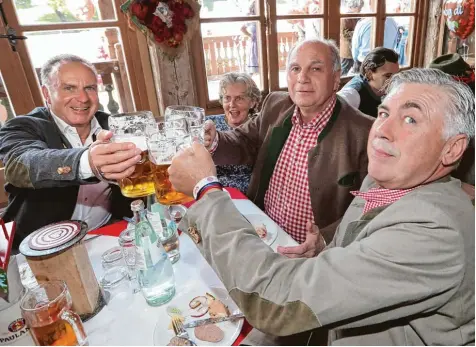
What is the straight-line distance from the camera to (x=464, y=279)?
722 millimetres

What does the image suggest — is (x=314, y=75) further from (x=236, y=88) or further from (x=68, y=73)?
(x=68, y=73)

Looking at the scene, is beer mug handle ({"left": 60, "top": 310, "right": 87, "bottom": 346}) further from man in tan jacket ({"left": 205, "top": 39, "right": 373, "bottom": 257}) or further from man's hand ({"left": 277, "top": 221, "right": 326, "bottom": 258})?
man in tan jacket ({"left": 205, "top": 39, "right": 373, "bottom": 257})

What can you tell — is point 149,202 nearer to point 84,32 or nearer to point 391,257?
point 391,257

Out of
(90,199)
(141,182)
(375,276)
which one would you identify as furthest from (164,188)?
(90,199)

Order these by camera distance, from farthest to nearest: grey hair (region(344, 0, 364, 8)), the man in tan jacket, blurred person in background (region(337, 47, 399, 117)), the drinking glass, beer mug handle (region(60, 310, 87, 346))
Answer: grey hair (region(344, 0, 364, 8)), blurred person in background (region(337, 47, 399, 117)), the man in tan jacket, the drinking glass, beer mug handle (region(60, 310, 87, 346))

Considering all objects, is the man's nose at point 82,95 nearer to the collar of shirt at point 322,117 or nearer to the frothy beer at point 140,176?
the frothy beer at point 140,176

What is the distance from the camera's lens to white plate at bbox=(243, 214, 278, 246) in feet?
4.06

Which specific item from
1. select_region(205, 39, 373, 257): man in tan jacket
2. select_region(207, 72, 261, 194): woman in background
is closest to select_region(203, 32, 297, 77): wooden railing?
select_region(207, 72, 261, 194): woman in background

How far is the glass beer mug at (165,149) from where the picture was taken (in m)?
0.88

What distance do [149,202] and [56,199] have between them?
2.18 ft

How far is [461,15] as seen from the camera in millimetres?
3568

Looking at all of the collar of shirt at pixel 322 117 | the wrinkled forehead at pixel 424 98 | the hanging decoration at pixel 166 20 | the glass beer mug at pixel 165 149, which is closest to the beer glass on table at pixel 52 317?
the glass beer mug at pixel 165 149

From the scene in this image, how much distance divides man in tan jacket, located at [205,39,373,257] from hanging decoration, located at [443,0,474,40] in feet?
9.28

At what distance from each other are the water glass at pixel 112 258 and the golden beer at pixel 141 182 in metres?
0.34
